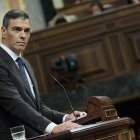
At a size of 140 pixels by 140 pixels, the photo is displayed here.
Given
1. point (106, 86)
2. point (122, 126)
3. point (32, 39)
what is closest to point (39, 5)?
point (32, 39)

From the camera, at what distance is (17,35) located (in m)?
2.22

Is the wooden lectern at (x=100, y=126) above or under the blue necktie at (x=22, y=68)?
under

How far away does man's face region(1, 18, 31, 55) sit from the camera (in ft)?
7.30

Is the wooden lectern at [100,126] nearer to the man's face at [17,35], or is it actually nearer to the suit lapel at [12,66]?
the suit lapel at [12,66]

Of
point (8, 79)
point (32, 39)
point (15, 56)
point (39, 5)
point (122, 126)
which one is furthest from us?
point (39, 5)

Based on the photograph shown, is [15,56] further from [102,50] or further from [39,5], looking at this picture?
[39,5]

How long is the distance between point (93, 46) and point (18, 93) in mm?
2897

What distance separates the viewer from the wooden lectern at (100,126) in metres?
1.78

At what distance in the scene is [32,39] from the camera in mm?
5008

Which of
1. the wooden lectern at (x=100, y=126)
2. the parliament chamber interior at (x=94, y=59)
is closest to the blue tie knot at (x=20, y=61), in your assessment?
the wooden lectern at (x=100, y=126)

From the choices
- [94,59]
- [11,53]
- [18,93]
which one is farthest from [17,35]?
[94,59]

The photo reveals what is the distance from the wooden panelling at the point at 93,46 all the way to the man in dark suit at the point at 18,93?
8.12ft

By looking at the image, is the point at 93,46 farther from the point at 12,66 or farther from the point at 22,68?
the point at 12,66

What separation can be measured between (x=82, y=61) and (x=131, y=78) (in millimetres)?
523
